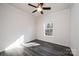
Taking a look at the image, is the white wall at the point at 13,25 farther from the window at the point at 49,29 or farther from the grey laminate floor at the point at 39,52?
the window at the point at 49,29

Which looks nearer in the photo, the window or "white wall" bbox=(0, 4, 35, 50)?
"white wall" bbox=(0, 4, 35, 50)

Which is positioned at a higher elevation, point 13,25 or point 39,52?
point 13,25

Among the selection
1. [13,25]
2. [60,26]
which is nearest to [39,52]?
[60,26]

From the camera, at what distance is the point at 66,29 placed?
13.3 feet

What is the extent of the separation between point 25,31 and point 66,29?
269cm

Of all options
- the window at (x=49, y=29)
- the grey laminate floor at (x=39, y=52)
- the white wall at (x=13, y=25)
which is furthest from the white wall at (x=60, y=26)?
the white wall at (x=13, y=25)

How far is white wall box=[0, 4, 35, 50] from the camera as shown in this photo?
3645 mm

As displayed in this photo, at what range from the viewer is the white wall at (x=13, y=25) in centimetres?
365

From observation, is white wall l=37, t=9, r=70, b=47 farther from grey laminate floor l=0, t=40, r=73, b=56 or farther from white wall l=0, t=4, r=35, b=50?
white wall l=0, t=4, r=35, b=50

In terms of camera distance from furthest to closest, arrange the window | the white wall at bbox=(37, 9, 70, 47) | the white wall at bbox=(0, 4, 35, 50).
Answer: the window
the white wall at bbox=(37, 9, 70, 47)
the white wall at bbox=(0, 4, 35, 50)

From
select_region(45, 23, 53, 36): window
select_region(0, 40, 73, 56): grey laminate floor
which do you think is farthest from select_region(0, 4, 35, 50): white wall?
select_region(45, 23, 53, 36): window

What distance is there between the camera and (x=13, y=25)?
166 inches

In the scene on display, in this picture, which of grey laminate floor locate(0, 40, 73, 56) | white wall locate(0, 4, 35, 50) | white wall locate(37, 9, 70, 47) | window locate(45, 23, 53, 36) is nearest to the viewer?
grey laminate floor locate(0, 40, 73, 56)

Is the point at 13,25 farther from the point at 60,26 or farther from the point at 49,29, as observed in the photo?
the point at 60,26
